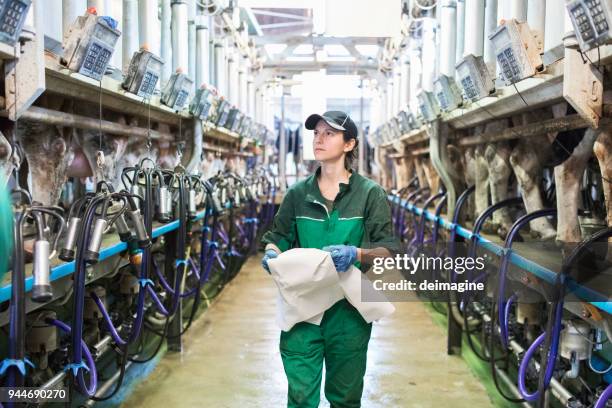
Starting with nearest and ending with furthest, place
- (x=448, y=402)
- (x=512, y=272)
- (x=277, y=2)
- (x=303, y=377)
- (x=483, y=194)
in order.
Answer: (x=303, y=377)
(x=512, y=272)
(x=448, y=402)
(x=277, y=2)
(x=483, y=194)

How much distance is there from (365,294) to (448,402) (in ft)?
4.69

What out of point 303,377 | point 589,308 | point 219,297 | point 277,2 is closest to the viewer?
point 589,308

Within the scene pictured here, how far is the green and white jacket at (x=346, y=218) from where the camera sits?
7.93 ft

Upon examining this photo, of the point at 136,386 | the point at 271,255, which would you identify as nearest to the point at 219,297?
the point at 136,386

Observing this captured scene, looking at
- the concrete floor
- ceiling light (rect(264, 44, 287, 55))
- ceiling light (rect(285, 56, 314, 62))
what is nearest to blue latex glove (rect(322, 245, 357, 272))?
the concrete floor

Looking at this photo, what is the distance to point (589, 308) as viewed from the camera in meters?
2.11

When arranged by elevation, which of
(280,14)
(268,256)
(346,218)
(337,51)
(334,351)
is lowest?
(334,351)

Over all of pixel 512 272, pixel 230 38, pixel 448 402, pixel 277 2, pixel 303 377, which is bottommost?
pixel 448 402

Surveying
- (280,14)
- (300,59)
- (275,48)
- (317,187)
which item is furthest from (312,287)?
(275,48)

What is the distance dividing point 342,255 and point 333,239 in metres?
0.18

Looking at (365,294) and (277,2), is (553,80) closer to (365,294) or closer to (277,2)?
(365,294)

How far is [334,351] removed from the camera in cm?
240

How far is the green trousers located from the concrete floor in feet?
3.54

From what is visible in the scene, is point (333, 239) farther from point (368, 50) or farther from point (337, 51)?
point (337, 51)
